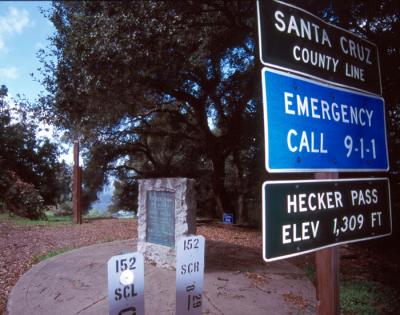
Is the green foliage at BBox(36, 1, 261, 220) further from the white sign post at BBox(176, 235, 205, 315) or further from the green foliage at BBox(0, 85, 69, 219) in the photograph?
the white sign post at BBox(176, 235, 205, 315)

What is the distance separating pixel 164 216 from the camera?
745cm

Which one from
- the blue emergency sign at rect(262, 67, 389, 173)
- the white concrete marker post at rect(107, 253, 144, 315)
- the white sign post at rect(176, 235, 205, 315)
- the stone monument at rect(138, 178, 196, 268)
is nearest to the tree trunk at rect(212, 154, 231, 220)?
the stone monument at rect(138, 178, 196, 268)

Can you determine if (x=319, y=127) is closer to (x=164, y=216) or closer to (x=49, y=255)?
(x=164, y=216)

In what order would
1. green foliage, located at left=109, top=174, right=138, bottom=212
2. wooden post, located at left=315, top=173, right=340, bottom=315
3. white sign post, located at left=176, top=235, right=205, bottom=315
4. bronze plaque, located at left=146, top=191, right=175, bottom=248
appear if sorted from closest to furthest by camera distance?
1. wooden post, located at left=315, top=173, right=340, bottom=315
2. white sign post, located at left=176, top=235, right=205, bottom=315
3. bronze plaque, located at left=146, top=191, right=175, bottom=248
4. green foliage, located at left=109, top=174, right=138, bottom=212

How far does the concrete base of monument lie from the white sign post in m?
1.81

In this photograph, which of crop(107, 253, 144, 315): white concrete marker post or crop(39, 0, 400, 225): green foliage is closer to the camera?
crop(107, 253, 144, 315): white concrete marker post

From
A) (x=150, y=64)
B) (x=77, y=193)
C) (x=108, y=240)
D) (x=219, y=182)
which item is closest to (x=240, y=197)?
(x=219, y=182)

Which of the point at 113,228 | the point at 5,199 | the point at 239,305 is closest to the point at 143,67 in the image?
the point at 239,305

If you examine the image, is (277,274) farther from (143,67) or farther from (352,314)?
(143,67)

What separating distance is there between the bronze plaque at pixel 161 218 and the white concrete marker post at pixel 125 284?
433 cm

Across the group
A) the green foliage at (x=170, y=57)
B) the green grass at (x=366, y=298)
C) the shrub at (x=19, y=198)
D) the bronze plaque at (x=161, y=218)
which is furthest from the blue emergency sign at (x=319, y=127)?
the shrub at (x=19, y=198)

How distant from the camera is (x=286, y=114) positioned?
209 cm

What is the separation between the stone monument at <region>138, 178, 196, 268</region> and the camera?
7102mm

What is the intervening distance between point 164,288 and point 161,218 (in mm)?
1739
